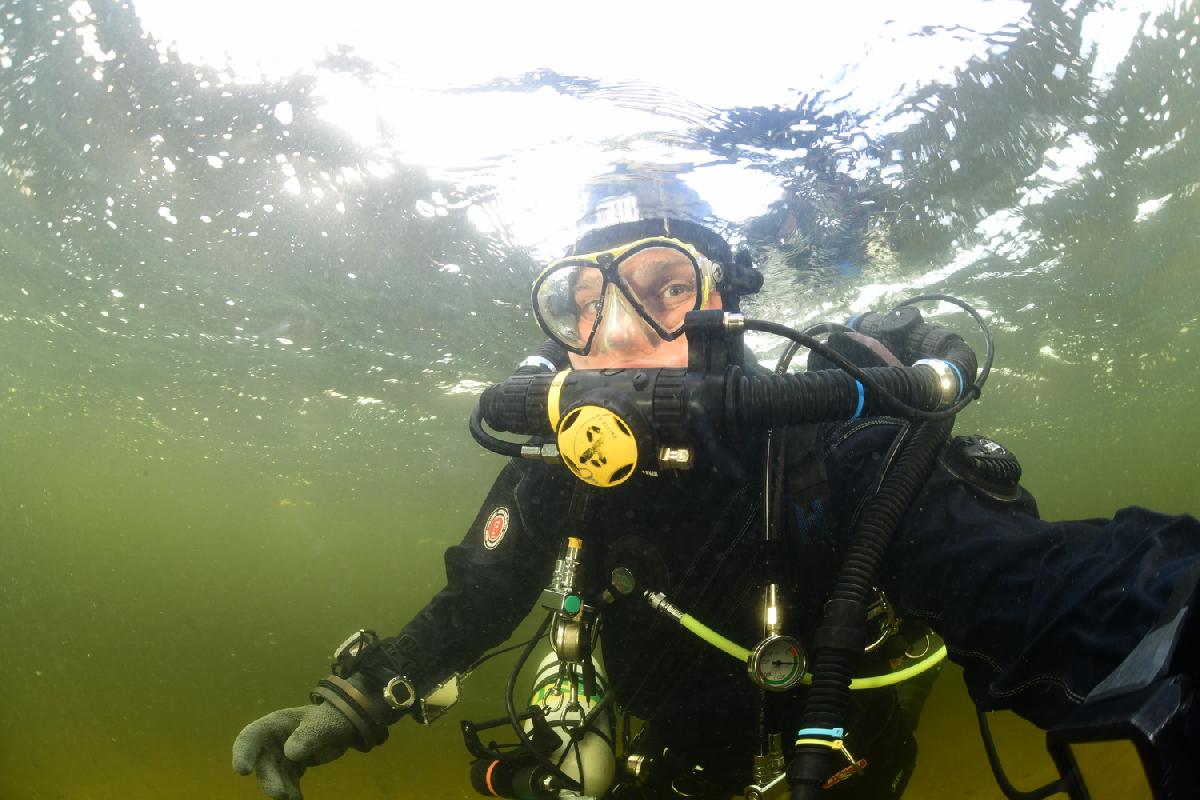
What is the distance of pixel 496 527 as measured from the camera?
3621mm

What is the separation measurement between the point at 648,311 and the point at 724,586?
167 cm

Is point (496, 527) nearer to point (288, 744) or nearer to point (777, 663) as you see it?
point (288, 744)

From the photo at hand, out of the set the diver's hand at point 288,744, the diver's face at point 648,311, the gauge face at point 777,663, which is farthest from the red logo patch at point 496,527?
the gauge face at point 777,663

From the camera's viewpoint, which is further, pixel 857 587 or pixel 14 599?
pixel 14 599

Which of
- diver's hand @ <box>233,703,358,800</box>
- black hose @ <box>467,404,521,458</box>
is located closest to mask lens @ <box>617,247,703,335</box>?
black hose @ <box>467,404,521,458</box>

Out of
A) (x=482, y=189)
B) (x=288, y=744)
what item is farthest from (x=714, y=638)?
(x=482, y=189)

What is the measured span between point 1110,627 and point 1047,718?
479mm

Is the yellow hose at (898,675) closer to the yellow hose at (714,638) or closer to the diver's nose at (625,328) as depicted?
the yellow hose at (714,638)

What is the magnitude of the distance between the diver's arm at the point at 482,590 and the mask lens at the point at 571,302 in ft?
3.00

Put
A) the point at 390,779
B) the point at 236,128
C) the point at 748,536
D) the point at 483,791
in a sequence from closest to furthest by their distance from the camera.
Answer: the point at 748,536, the point at 483,791, the point at 236,128, the point at 390,779

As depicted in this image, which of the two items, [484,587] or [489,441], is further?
[484,587]

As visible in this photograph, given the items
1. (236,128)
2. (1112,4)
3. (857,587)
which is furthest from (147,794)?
(1112,4)

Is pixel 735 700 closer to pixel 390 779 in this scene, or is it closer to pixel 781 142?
pixel 781 142

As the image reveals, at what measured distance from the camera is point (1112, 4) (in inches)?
226
